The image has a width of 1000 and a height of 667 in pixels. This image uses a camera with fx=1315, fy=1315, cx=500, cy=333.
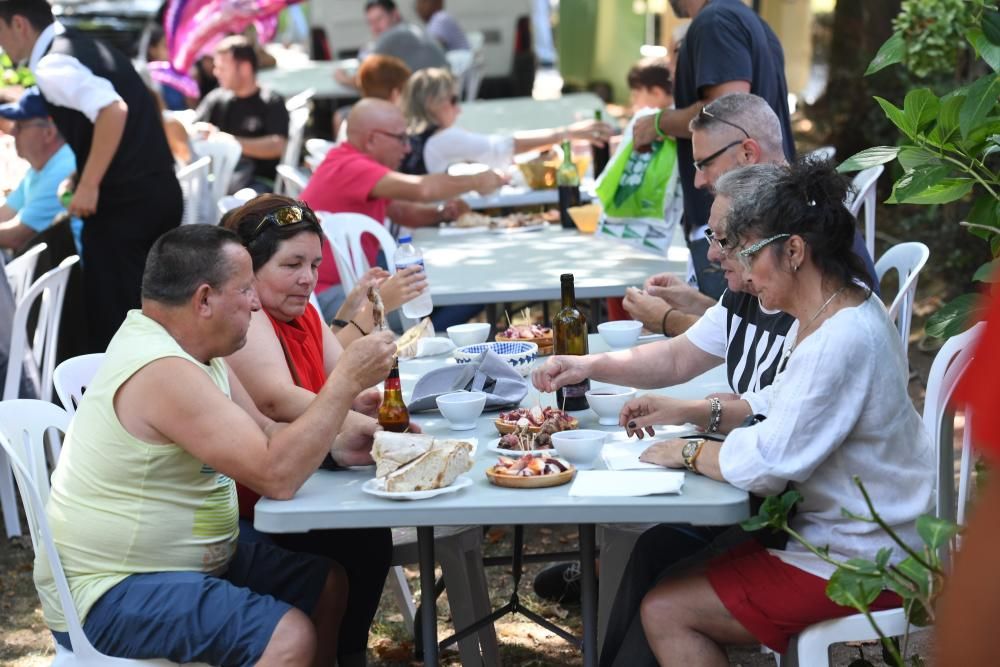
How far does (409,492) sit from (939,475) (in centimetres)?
122

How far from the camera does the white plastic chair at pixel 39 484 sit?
249 centimetres

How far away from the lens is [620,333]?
11.4ft

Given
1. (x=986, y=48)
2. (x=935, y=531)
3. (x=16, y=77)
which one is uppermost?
(x=986, y=48)

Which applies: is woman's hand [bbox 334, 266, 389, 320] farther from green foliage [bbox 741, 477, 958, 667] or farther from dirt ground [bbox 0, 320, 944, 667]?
green foliage [bbox 741, 477, 958, 667]

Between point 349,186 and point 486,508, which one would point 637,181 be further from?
point 486,508

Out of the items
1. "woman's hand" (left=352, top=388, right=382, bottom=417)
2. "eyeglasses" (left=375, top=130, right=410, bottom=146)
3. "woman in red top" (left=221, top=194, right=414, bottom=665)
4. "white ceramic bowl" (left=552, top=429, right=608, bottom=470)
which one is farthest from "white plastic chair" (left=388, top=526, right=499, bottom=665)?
"eyeglasses" (left=375, top=130, right=410, bottom=146)

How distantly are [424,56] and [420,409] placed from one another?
21.9 ft

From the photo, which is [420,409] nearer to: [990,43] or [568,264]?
[990,43]

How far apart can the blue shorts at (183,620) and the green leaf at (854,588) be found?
1.04 m

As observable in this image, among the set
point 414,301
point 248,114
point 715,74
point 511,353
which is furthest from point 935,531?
point 248,114

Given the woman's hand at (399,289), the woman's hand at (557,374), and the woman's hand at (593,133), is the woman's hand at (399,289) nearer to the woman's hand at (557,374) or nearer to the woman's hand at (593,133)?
the woman's hand at (557,374)

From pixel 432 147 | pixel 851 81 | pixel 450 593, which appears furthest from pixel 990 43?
pixel 851 81

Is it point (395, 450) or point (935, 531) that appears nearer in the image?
point (935, 531)

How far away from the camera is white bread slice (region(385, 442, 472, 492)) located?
2398 millimetres
